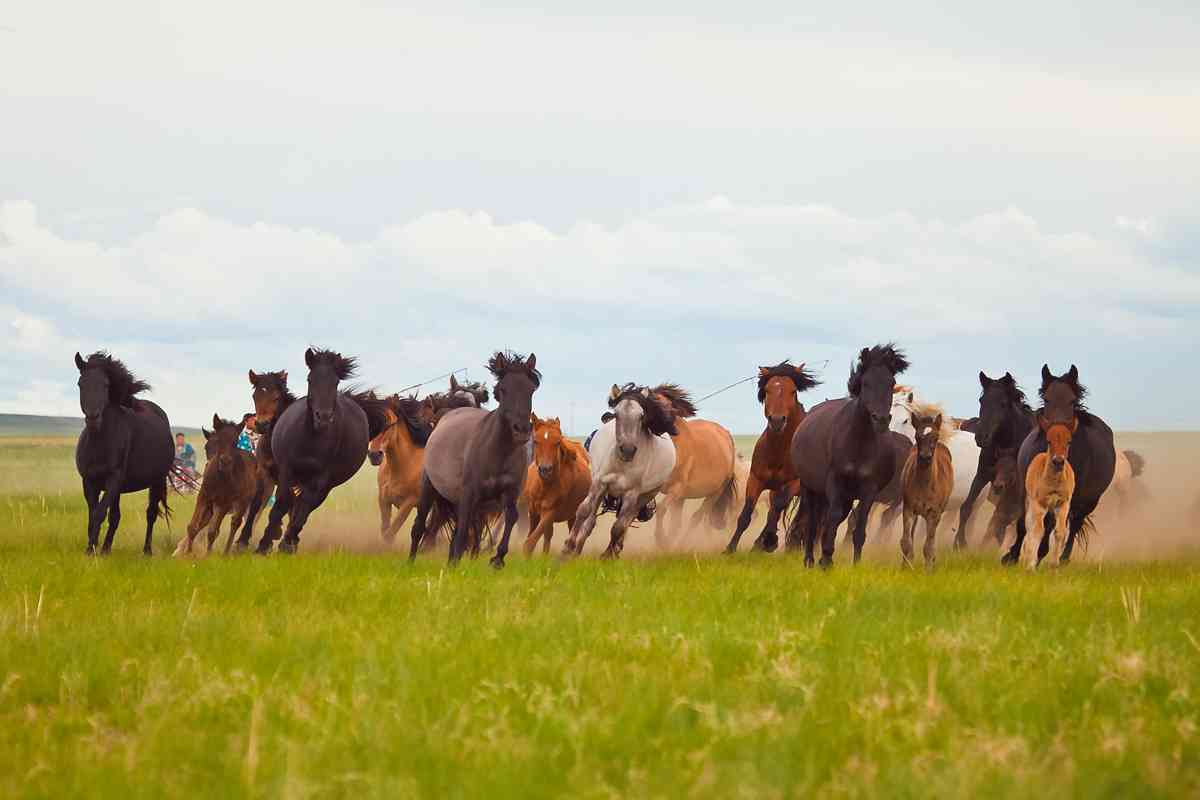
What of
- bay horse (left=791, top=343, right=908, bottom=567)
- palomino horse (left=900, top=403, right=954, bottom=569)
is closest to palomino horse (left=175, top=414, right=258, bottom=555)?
bay horse (left=791, top=343, right=908, bottom=567)

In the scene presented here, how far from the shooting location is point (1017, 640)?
8.73 m

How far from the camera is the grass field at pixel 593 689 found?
5.37 m

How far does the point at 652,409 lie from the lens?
16.7 m

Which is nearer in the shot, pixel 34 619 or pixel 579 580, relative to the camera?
pixel 34 619

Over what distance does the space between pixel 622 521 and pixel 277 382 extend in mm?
5639

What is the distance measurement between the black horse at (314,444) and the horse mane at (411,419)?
7.61ft

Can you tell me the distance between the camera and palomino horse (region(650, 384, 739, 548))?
2197 cm

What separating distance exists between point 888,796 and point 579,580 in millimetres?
7290

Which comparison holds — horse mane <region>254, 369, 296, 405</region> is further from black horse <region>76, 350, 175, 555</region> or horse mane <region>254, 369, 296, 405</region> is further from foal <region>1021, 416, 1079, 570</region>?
foal <region>1021, 416, 1079, 570</region>

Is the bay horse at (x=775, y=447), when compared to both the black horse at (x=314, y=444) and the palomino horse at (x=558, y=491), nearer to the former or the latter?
the palomino horse at (x=558, y=491)

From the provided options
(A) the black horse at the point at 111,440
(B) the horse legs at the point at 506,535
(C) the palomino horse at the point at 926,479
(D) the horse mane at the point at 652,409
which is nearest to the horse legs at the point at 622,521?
(D) the horse mane at the point at 652,409

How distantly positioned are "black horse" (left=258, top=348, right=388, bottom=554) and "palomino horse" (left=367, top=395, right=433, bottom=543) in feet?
7.61

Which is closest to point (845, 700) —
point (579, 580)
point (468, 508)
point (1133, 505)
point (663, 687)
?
point (663, 687)

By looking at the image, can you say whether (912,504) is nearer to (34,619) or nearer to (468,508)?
(468,508)
